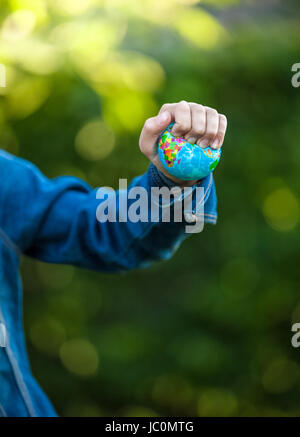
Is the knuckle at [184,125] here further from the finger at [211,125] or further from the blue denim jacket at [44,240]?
the blue denim jacket at [44,240]

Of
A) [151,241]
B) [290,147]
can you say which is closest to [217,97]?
[290,147]

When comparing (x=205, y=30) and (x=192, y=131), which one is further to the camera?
(x=205, y=30)

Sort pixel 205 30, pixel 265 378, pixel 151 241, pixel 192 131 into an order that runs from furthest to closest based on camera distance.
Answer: pixel 265 378 < pixel 205 30 < pixel 151 241 < pixel 192 131

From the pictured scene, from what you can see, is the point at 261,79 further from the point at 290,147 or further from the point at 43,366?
the point at 43,366

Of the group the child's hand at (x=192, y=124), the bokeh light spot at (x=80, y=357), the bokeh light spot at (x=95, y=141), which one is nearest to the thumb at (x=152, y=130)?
the child's hand at (x=192, y=124)

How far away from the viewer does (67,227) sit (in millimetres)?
794

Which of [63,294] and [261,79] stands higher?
[261,79]

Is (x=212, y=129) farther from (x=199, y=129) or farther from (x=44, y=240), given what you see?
(x=44, y=240)

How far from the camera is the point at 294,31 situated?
1.25 m

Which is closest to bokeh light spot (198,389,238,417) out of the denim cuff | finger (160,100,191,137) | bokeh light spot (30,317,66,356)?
bokeh light spot (30,317,66,356)

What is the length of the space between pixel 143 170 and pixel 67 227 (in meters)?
0.55

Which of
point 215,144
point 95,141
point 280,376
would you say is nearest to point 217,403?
point 280,376

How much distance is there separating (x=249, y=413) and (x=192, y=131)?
1.14 meters

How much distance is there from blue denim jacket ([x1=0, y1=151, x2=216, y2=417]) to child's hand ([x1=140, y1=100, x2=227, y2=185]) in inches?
6.0
